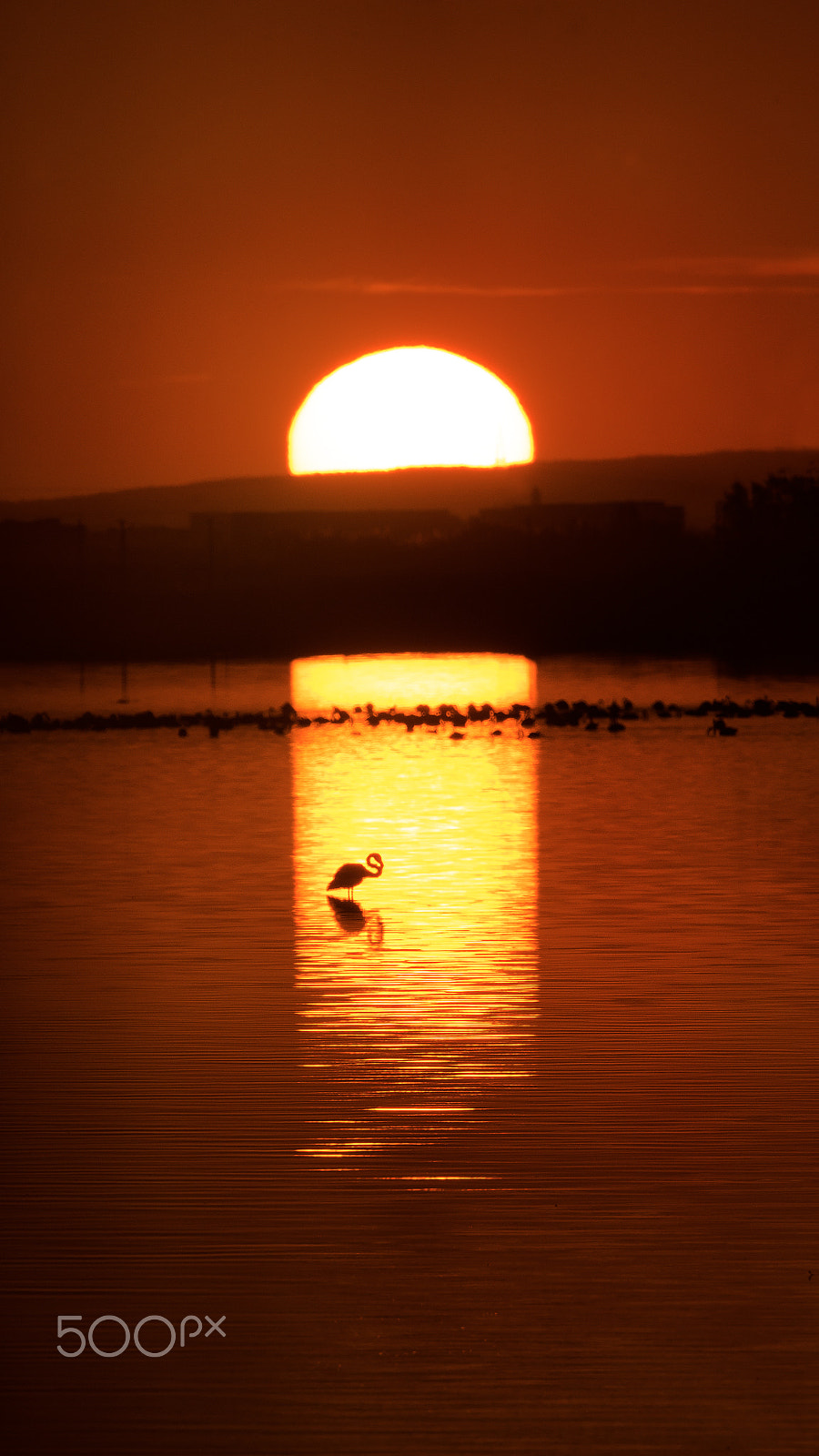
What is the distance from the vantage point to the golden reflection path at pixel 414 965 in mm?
8758

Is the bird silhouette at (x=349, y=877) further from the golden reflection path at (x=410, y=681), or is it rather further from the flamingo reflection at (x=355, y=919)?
the golden reflection path at (x=410, y=681)

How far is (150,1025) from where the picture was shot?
1052 cm

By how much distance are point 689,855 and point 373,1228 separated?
10.3 metres

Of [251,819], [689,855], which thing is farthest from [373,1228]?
[251,819]

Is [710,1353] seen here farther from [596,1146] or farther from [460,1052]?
[460,1052]

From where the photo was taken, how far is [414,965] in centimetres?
1227

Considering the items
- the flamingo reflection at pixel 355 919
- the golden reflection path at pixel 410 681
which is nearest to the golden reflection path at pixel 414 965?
the flamingo reflection at pixel 355 919

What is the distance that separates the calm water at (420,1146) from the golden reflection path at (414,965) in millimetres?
35

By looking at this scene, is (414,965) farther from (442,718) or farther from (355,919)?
(442,718)

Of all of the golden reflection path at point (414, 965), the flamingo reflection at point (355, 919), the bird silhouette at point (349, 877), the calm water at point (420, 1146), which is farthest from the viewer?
the bird silhouette at point (349, 877)

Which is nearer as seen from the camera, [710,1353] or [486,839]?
[710,1353]

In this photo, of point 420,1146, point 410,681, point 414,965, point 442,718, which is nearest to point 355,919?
point 414,965

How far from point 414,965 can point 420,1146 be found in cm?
395

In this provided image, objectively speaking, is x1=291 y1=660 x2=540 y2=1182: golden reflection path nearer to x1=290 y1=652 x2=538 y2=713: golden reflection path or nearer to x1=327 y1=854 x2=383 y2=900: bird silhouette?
x1=327 y1=854 x2=383 y2=900: bird silhouette
